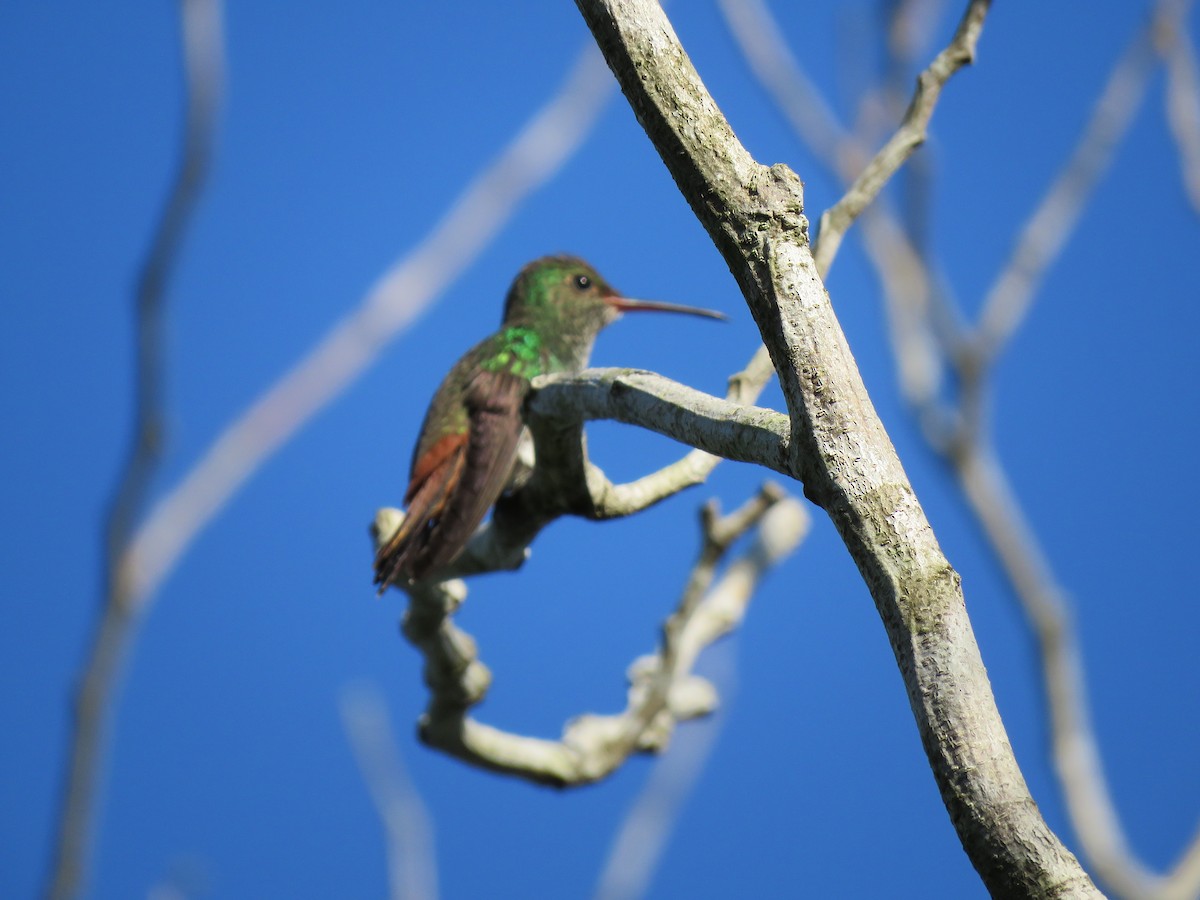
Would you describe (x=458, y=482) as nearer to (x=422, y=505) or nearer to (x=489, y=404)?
(x=422, y=505)

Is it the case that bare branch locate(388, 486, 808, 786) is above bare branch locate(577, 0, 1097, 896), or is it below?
above

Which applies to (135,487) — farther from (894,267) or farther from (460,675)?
(894,267)

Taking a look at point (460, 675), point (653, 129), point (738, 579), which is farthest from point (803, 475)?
point (738, 579)

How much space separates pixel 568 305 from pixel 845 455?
16.7ft

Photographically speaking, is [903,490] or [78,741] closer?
[903,490]

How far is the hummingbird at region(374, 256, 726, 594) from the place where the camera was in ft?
15.4

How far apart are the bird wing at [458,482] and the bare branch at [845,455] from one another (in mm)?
2360

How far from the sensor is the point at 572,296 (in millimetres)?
6852

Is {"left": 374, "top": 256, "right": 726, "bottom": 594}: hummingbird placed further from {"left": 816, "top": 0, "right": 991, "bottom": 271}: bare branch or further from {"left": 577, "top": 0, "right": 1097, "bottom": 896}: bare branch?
{"left": 577, "top": 0, "right": 1097, "bottom": 896}: bare branch

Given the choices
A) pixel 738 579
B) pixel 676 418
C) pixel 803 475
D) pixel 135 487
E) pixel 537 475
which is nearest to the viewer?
pixel 803 475

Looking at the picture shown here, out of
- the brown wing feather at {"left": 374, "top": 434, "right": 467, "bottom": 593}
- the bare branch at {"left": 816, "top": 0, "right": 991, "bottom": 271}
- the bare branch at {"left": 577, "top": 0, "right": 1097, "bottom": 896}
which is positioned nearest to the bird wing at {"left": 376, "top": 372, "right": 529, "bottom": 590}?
the brown wing feather at {"left": 374, "top": 434, "right": 467, "bottom": 593}

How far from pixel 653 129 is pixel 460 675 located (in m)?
3.77

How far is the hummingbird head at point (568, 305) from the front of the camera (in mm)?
6578

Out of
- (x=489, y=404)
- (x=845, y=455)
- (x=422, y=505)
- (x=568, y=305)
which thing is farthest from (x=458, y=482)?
(x=845, y=455)
